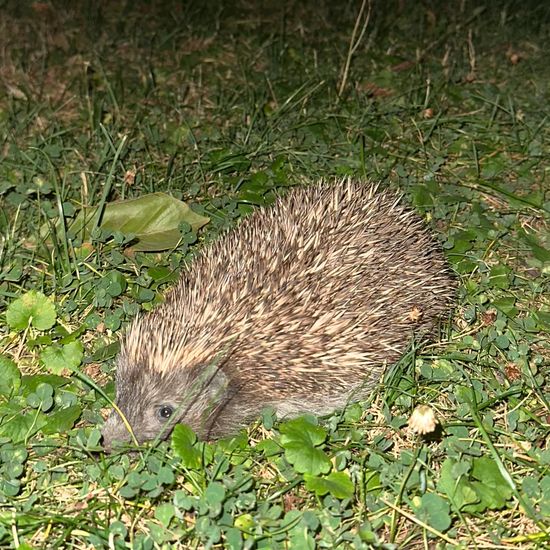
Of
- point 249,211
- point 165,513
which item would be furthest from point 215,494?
point 249,211

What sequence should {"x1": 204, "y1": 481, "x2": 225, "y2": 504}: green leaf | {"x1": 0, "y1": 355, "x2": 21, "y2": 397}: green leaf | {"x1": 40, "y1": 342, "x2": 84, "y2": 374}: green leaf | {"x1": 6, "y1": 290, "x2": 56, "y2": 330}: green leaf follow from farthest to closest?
{"x1": 6, "y1": 290, "x2": 56, "y2": 330}: green leaf < {"x1": 40, "y1": 342, "x2": 84, "y2": 374}: green leaf < {"x1": 0, "y1": 355, "x2": 21, "y2": 397}: green leaf < {"x1": 204, "y1": 481, "x2": 225, "y2": 504}: green leaf

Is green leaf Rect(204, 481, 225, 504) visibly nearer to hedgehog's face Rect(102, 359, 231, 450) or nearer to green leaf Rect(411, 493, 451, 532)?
hedgehog's face Rect(102, 359, 231, 450)

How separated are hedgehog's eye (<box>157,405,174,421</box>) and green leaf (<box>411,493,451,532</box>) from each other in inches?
40.2

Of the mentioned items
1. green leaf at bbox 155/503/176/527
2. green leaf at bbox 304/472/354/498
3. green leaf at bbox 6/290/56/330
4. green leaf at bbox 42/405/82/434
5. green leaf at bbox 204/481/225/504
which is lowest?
green leaf at bbox 304/472/354/498

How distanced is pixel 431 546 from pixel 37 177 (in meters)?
3.13

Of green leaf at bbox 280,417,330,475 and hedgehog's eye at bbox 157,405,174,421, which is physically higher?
green leaf at bbox 280,417,330,475

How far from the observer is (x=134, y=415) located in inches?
122

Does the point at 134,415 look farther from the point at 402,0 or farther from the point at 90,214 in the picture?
the point at 402,0

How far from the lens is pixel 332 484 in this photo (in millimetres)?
2818

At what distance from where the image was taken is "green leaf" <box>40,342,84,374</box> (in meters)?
3.36

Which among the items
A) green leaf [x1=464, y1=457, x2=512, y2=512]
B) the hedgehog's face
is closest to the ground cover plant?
green leaf [x1=464, y1=457, x2=512, y2=512]

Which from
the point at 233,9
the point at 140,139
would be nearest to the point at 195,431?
the point at 140,139

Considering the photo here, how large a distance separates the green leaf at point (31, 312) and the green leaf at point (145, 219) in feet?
2.04

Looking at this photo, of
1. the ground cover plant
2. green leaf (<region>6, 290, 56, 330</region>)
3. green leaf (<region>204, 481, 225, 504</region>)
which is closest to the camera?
green leaf (<region>204, 481, 225, 504</region>)
